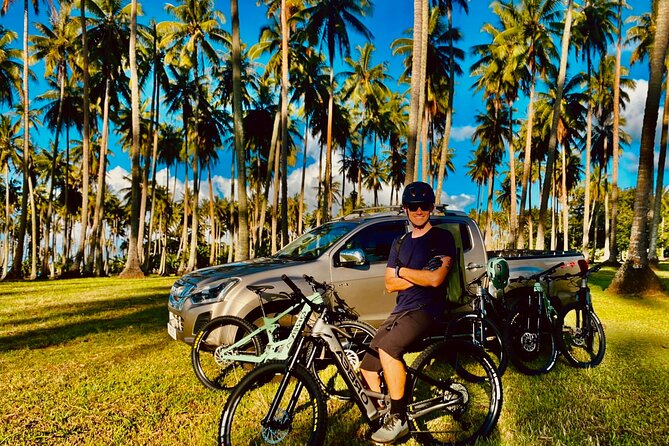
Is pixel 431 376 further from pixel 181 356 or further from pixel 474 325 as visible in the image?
pixel 181 356

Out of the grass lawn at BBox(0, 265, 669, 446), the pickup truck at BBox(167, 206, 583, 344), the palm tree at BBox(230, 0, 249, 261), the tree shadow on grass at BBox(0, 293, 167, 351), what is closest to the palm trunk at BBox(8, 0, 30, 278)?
the tree shadow on grass at BBox(0, 293, 167, 351)

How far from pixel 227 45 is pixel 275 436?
2837 cm

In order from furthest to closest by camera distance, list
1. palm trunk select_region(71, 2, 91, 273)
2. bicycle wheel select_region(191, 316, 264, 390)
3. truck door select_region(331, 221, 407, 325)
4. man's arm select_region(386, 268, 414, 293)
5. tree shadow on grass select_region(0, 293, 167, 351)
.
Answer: palm trunk select_region(71, 2, 91, 273) → tree shadow on grass select_region(0, 293, 167, 351) → truck door select_region(331, 221, 407, 325) → bicycle wheel select_region(191, 316, 264, 390) → man's arm select_region(386, 268, 414, 293)

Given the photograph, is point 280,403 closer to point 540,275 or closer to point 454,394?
point 454,394

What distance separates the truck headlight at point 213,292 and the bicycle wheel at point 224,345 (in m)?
0.36

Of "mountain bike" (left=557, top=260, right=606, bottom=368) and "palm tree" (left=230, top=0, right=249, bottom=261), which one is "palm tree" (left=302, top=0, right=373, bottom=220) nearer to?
"palm tree" (left=230, top=0, right=249, bottom=261)

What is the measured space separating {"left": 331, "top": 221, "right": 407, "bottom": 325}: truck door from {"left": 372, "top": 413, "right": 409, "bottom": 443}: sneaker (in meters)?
2.10

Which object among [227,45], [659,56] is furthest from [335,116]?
[659,56]

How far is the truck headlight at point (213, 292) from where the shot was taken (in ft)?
15.0

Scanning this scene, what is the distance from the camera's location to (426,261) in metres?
2.93

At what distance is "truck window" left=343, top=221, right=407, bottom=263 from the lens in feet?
17.3

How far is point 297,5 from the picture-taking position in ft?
77.3

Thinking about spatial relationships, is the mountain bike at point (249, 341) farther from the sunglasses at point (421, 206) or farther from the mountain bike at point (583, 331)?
the mountain bike at point (583, 331)

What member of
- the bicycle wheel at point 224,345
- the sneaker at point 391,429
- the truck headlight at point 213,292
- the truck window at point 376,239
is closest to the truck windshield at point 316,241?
the truck window at point 376,239
